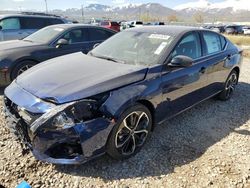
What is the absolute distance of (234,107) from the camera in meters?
5.38

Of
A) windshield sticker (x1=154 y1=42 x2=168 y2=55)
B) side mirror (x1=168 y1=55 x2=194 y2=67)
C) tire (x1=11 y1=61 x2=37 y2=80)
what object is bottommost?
tire (x1=11 y1=61 x2=37 y2=80)

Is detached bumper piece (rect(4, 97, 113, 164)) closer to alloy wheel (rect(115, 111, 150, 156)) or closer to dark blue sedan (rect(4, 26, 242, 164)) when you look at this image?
dark blue sedan (rect(4, 26, 242, 164))

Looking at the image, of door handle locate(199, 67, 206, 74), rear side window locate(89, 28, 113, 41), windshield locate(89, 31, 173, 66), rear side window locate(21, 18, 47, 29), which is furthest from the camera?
rear side window locate(21, 18, 47, 29)

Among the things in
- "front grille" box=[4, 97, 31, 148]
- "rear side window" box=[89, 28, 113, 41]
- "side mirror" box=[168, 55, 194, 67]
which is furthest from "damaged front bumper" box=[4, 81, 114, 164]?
"rear side window" box=[89, 28, 113, 41]

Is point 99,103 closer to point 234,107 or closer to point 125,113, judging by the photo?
point 125,113

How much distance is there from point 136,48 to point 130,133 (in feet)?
4.46

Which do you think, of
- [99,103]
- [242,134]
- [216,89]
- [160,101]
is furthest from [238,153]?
[99,103]

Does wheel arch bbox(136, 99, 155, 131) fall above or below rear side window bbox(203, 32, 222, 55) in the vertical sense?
below

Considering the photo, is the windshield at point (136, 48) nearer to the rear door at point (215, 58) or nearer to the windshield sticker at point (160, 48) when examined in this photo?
the windshield sticker at point (160, 48)

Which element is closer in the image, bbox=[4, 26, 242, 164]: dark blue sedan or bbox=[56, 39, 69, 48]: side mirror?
bbox=[4, 26, 242, 164]: dark blue sedan

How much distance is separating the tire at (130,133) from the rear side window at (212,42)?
1.96m

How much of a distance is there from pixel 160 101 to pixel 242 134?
1.62 metres

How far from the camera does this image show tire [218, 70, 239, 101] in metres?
5.53

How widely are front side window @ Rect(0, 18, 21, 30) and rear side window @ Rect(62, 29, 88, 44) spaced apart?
4.17m
